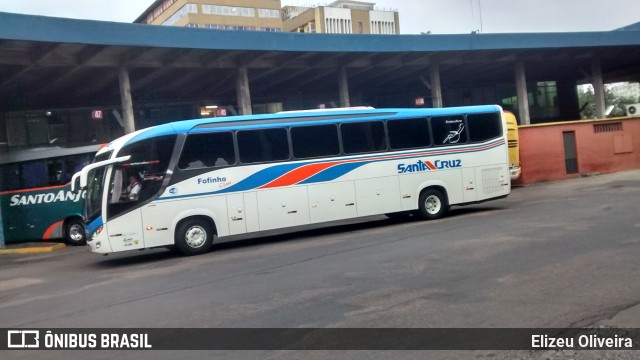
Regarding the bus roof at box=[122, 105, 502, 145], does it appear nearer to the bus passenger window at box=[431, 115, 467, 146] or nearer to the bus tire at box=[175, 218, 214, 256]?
the bus passenger window at box=[431, 115, 467, 146]

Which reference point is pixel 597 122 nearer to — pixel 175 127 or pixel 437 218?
pixel 437 218

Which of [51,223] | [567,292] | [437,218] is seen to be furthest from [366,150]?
[51,223]

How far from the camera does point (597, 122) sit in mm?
28328

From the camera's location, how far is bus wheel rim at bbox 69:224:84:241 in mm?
20080

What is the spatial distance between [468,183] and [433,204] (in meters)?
1.30

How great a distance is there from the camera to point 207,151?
13.4 m

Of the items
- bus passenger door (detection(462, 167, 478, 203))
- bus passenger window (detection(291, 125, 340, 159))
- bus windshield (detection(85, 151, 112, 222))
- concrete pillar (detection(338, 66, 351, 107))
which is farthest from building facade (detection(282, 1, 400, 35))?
bus windshield (detection(85, 151, 112, 222))

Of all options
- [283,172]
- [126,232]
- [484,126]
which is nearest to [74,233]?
[126,232]

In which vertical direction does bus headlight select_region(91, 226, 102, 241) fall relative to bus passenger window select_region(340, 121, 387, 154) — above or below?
below

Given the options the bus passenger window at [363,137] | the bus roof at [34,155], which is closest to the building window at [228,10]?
the bus roof at [34,155]

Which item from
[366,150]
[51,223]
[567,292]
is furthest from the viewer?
[51,223]

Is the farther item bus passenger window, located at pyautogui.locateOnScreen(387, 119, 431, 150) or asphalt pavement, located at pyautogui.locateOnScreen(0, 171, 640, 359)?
bus passenger window, located at pyautogui.locateOnScreen(387, 119, 431, 150)

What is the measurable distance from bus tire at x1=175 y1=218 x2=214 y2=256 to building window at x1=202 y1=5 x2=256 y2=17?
76.9 meters

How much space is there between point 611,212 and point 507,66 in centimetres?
2732
